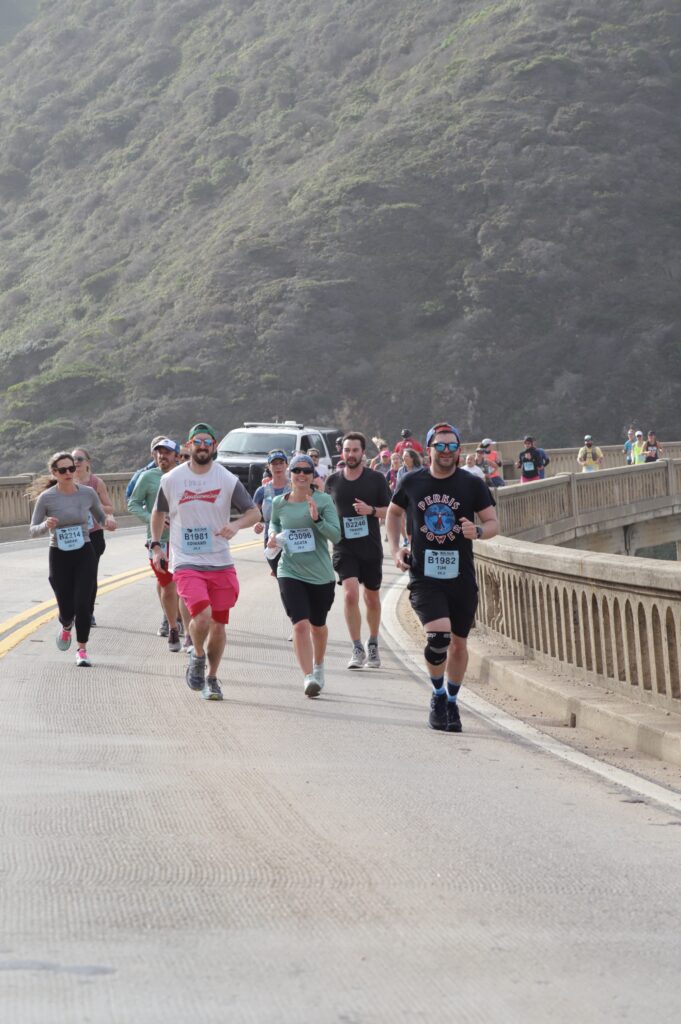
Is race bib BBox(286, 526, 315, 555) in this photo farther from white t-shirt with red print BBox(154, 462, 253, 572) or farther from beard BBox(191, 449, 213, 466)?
beard BBox(191, 449, 213, 466)

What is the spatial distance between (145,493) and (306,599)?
351cm

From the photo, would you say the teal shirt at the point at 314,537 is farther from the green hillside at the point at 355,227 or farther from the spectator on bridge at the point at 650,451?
the green hillside at the point at 355,227

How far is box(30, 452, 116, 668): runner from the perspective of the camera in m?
12.5

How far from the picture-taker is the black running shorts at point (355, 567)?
12766mm

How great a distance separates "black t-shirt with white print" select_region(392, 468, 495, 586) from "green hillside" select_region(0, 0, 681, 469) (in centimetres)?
6278

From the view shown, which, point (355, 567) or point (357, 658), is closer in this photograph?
point (355, 567)

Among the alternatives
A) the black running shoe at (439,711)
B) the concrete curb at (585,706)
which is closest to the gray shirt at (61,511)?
the concrete curb at (585,706)

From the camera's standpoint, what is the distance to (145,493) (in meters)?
14.1

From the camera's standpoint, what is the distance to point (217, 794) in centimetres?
717

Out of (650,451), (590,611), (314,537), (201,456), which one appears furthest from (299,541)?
(650,451)

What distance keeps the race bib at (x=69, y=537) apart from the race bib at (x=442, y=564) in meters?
4.07

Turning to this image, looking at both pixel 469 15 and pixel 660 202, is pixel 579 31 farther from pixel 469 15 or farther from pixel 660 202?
pixel 660 202

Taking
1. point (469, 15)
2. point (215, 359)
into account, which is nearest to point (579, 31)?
point (469, 15)

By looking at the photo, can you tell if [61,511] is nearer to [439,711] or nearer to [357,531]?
[357,531]
